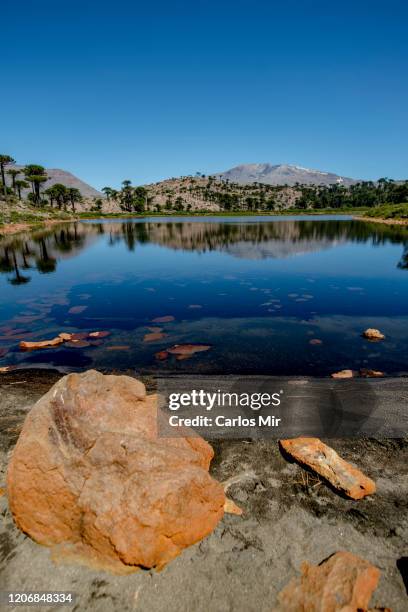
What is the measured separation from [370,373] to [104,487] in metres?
13.0

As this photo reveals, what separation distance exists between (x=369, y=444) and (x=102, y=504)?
7.66m

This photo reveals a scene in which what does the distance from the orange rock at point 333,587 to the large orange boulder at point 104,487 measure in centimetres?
203

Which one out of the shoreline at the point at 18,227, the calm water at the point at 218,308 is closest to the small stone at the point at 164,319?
the calm water at the point at 218,308

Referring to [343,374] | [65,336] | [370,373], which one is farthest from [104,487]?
[65,336]

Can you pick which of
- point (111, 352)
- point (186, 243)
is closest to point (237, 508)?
point (111, 352)

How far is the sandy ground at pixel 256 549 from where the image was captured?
620cm

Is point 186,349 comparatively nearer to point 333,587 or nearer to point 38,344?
point 38,344

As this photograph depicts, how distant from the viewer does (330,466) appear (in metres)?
8.65

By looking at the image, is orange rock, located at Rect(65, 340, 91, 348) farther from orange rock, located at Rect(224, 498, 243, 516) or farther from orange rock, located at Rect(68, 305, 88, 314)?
orange rock, located at Rect(224, 498, 243, 516)

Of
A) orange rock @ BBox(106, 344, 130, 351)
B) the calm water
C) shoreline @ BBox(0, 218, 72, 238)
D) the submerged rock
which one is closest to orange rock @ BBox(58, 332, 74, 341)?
the calm water

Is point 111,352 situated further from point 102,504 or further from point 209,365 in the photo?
point 102,504

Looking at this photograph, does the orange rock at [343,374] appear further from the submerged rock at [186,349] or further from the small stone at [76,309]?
the small stone at [76,309]

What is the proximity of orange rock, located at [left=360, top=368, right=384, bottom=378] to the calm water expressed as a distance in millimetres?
576

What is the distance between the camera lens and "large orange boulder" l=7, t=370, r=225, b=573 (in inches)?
Result: 265
